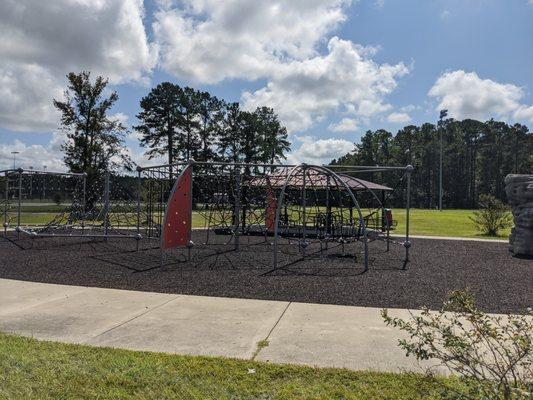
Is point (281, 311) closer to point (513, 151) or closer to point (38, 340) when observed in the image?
point (38, 340)

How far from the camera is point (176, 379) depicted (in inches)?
148

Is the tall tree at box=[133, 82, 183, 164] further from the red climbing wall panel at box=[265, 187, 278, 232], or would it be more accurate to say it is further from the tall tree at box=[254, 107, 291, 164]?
the red climbing wall panel at box=[265, 187, 278, 232]

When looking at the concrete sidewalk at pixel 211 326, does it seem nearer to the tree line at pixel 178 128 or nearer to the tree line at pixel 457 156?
the tree line at pixel 178 128

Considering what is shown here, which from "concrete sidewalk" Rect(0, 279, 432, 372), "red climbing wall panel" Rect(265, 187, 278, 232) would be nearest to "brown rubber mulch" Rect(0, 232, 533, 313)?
"concrete sidewalk" Rect(0, 279, 432, 372)

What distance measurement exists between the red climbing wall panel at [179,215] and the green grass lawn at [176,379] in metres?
6.23

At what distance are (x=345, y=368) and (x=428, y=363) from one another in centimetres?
85

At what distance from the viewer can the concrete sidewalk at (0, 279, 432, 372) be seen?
4520mm

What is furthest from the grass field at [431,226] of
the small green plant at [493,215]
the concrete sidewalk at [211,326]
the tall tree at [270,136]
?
the tall tree at [270,136]

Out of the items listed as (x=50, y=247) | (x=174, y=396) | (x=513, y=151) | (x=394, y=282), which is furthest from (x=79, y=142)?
(x=513, y=151)

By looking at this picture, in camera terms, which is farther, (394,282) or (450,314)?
(394,282)

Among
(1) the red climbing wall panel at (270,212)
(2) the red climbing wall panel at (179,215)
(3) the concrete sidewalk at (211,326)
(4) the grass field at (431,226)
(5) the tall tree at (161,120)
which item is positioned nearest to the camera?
(3) the concrete sidewalk at (211,326)

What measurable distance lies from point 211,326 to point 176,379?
1704 mm

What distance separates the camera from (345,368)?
13.4 ft

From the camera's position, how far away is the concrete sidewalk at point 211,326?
4.52 metres
